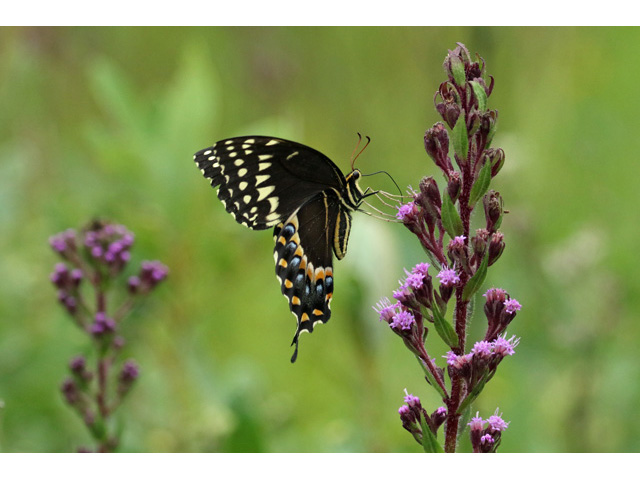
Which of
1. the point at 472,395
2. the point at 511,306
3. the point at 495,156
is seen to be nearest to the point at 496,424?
the point at 472,395

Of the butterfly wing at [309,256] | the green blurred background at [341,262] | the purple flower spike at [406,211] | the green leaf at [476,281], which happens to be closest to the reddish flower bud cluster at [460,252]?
the green leaf at [476,281]

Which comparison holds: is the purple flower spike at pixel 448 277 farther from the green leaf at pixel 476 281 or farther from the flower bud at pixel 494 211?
the flower bud at pixel 494 211

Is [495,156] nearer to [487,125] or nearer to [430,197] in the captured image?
[487,125]

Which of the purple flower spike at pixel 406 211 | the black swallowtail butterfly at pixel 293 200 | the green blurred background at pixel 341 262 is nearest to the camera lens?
the purple flower spike at pixel 406 211

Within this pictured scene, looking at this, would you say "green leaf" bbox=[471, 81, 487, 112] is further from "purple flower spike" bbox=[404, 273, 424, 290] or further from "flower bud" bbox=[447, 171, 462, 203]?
"purple flower spike" bbox=[404, 273, 424, 290]

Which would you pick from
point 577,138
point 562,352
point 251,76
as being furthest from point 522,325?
point 251,76

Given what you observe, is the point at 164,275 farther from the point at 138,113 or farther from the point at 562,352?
the point at 562,352
